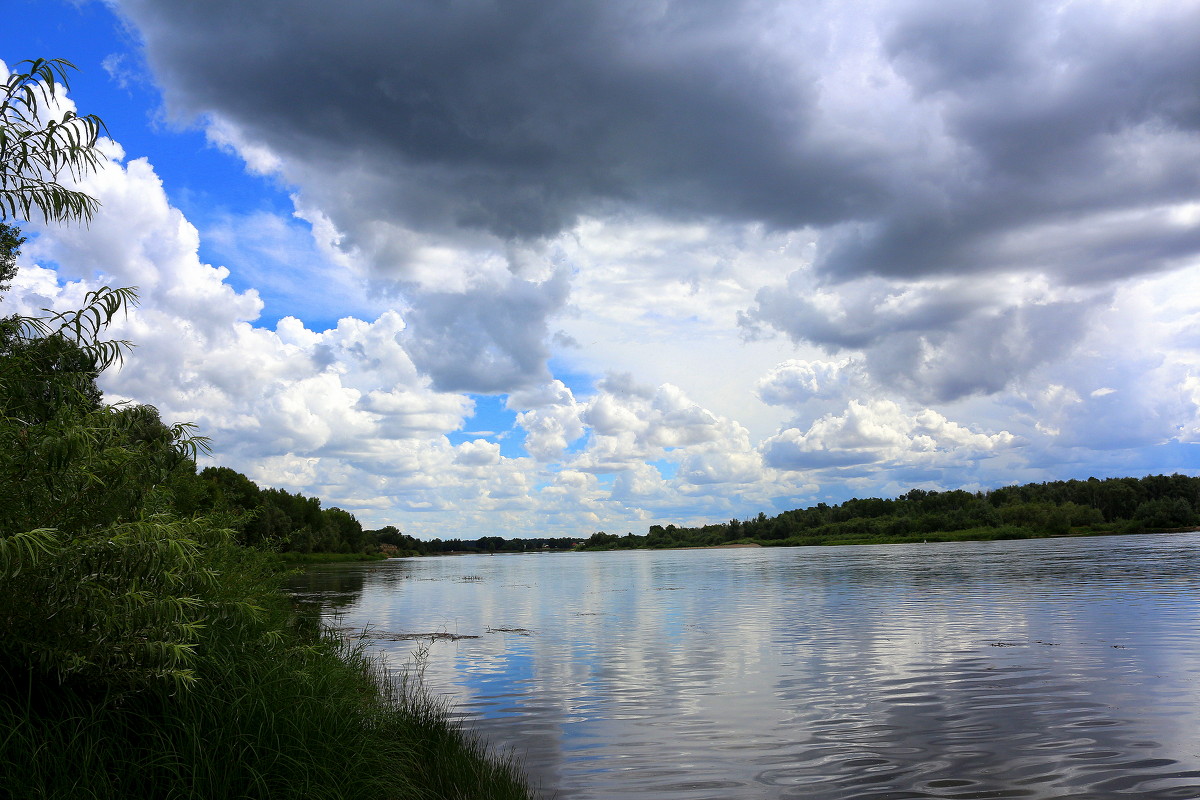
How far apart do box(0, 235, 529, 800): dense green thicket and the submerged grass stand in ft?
0.08

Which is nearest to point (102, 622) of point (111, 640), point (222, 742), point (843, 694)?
point (111, 640)

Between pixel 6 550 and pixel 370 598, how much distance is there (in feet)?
191

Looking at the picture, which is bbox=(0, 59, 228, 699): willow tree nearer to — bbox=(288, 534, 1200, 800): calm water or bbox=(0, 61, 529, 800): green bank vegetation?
bbox=(0, 61, 529, 800): green bank vegetation

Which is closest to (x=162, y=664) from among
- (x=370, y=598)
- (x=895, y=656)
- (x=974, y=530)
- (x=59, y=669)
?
(x=59, y=669)

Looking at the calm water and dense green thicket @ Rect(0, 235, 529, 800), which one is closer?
dense green thicket @ Rect(0, 235, 529, 800)

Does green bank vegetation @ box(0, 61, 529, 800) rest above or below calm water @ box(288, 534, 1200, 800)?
above

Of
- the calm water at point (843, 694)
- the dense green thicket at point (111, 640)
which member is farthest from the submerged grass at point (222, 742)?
the calm water at point (843, 694)

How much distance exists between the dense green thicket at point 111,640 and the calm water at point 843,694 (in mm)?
5767

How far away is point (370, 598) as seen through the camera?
6062 centimetres

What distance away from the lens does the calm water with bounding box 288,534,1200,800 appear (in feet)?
46.9

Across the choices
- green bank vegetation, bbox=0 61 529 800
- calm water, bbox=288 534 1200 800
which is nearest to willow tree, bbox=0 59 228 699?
green bank vegetation, bbox=0 61 529 800

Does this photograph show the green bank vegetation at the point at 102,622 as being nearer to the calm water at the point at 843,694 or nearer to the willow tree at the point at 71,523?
the willow tree at the point at 71,523

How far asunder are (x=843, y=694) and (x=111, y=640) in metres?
18.3

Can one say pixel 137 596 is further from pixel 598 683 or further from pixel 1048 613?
pixel 1048 613
